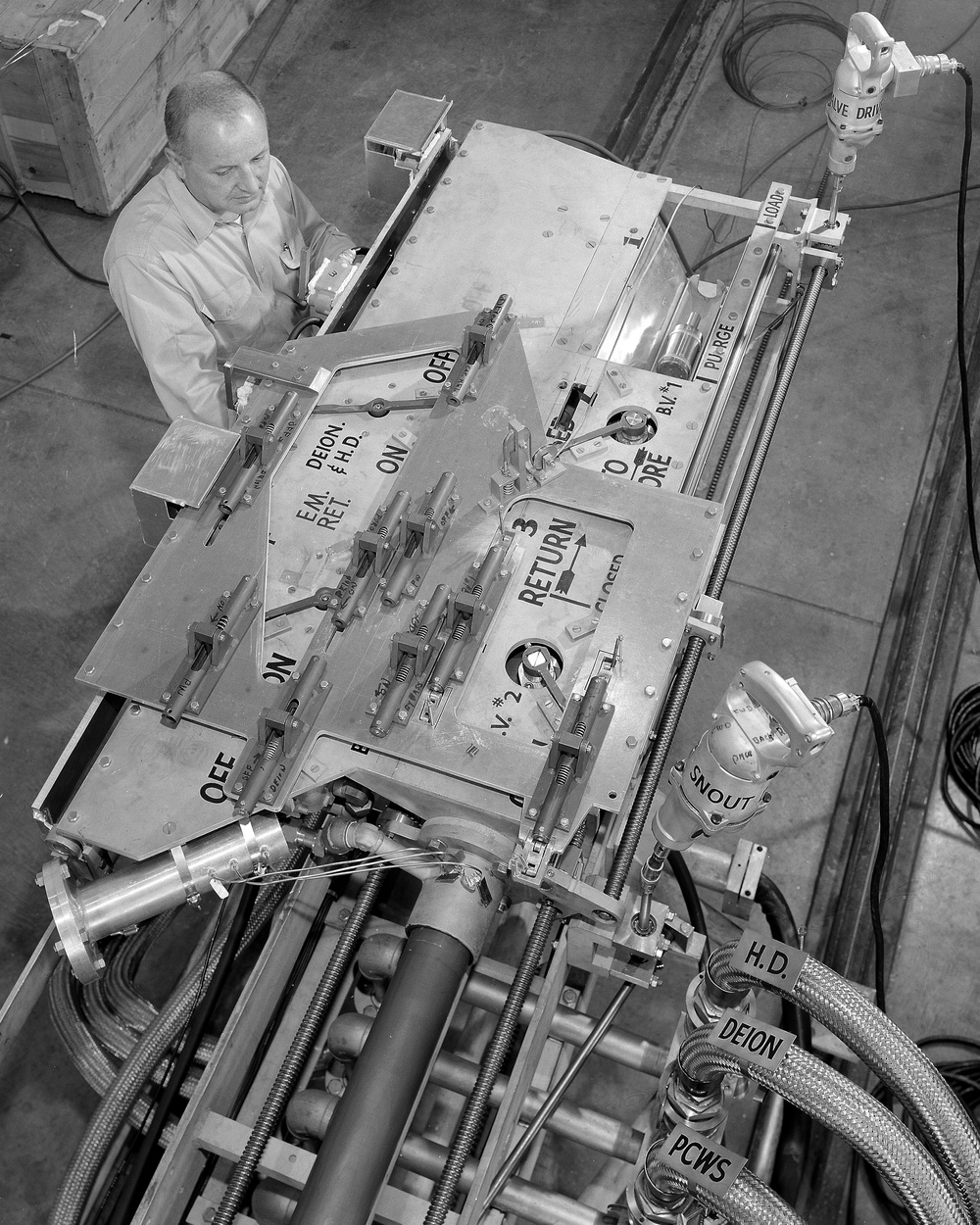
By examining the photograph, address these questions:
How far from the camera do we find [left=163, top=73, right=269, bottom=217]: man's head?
3.48m

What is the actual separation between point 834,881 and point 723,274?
241 centimetres

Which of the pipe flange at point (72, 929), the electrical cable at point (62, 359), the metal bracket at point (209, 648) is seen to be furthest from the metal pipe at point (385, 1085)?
the electrical cable at point (62, 359)

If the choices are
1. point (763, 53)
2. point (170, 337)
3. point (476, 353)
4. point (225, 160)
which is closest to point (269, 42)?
point (763, 53)

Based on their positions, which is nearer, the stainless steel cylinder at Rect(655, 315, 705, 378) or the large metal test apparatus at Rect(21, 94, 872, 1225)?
the large metal test apparatus at Rect(21, 94, 872, 1225)

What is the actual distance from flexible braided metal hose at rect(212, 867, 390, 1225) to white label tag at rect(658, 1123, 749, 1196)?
94 centimetres

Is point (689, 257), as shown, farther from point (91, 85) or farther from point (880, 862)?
point (880, 862)

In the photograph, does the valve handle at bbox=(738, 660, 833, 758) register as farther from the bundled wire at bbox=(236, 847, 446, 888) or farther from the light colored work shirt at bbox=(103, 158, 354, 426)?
the light colored work shirt at bbox=(103, 158, 354, 426)

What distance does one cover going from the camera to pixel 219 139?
3.50 meters

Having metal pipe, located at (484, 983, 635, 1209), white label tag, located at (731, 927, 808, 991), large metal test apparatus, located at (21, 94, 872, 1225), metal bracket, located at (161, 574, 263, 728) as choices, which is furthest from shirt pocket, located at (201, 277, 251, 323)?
white label tag, located at (731, 927, 808, 991)

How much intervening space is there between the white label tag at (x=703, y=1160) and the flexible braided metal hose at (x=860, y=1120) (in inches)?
4.9

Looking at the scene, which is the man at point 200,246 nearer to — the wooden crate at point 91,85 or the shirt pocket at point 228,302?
the shirt pocket at point 228,302

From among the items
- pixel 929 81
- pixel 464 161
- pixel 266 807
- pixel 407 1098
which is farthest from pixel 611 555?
pixel 929 81

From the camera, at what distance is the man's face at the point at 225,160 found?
137 inches

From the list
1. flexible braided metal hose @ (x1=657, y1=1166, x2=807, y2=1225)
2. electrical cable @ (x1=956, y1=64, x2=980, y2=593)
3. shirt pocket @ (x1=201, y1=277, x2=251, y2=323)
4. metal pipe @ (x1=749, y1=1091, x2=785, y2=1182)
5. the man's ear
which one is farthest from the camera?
electrical cable @ (x1=956, y1=64, x2=980, y2=593)
